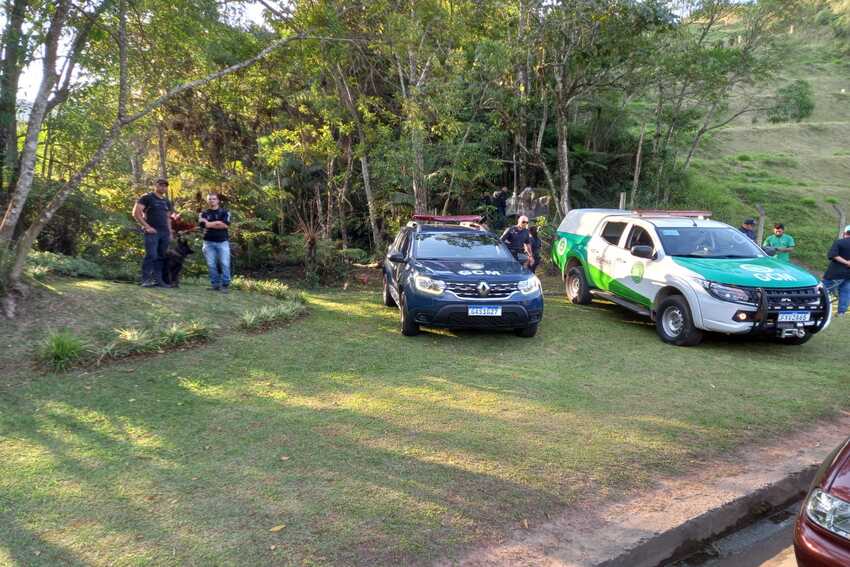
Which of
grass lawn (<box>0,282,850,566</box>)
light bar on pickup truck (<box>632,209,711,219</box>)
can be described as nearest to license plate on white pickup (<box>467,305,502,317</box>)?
grass lawn (<box>0,282,850,566</box>)

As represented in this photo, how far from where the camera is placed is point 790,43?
18.5m

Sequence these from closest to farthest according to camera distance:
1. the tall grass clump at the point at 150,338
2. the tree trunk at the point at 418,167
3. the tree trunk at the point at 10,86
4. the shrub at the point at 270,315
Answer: the tall grass clump at the point at 150,338
the tree trunk at the point at 10,86
the shrub at the point at 270,315
the tree trunk at the point at 418,167

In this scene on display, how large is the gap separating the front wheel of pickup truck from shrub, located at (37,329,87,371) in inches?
279

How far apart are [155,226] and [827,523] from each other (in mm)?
8675

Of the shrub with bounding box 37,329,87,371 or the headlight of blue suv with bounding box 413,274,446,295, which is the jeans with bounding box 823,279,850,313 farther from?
the shrub with bounding box 37,329,87,371

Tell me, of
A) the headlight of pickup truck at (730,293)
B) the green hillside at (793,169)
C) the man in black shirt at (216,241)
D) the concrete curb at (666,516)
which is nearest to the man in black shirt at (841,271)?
the headlight of pickup truck at (730,293)

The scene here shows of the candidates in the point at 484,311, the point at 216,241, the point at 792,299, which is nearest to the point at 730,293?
the point at 792,299

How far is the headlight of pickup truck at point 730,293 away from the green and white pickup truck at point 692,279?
1cm

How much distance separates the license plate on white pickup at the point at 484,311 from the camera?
7.78m

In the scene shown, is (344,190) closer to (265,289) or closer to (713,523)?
(265,289)

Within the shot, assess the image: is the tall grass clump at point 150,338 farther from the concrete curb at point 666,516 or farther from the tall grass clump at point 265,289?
the concrete curb at point 666,516

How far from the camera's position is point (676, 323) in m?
8.25

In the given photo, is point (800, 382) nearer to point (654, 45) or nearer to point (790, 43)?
point (654, 45)

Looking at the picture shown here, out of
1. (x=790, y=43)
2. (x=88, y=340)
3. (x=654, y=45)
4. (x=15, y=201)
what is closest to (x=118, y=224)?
(x=15, y=201)
